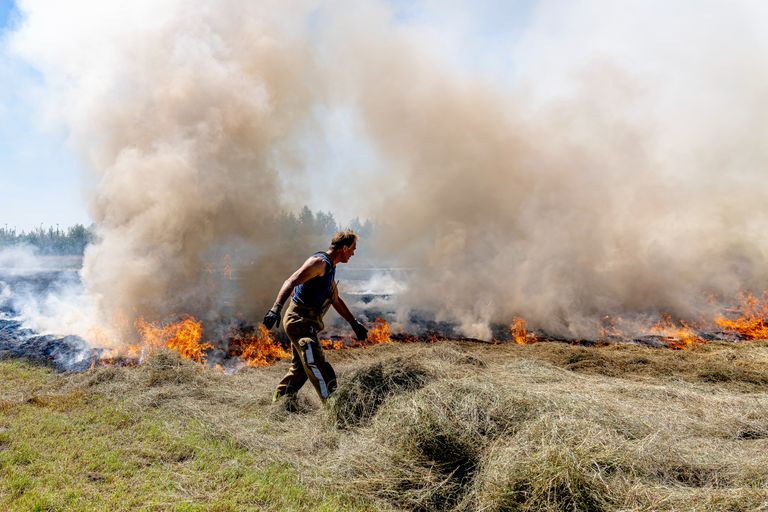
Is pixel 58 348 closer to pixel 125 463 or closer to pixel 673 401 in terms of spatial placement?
pixel 125 463

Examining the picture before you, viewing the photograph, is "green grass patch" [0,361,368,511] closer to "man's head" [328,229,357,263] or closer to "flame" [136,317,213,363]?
"man's head" [328,229,357,263]

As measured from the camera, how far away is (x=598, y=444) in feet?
10.6

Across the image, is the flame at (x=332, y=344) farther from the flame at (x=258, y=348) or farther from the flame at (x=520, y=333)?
the flame at (x=520, y=333)

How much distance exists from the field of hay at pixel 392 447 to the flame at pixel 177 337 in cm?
332

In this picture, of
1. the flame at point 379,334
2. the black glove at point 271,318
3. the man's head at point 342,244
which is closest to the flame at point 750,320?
the flame at point 379,334

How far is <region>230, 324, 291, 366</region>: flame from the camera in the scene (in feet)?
31.9

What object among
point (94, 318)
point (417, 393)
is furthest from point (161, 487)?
point (94, 318)

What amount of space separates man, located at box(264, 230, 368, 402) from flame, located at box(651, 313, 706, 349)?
1067cm

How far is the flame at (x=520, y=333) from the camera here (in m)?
13.0

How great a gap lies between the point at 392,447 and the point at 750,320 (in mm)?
17422

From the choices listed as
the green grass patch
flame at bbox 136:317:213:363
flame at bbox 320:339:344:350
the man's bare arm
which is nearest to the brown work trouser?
the man's bare arm

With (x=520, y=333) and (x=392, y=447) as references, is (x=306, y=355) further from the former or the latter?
(x=520, y=333)

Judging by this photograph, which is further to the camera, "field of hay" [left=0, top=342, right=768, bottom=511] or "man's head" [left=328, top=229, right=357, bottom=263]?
"man's head" [left=328, top=229, right=357, bottom=263]

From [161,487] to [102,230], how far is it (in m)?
11.5
